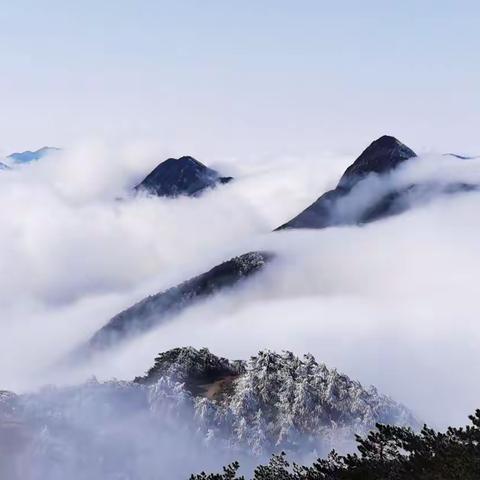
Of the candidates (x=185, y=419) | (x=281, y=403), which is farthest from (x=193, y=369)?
(x=281, y=403)

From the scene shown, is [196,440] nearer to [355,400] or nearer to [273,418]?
[273,418]

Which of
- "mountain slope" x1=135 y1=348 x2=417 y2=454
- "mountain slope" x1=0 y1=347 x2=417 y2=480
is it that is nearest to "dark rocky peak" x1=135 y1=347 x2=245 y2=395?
"mountain slope" x1=135 y1=348 x2=417 y2=454

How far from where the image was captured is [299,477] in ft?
205

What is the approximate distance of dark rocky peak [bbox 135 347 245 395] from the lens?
14938 centimetres

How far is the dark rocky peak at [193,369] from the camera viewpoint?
149m

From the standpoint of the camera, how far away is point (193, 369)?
152m

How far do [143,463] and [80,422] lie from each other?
16.4m

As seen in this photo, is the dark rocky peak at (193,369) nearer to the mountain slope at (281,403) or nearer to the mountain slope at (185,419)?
the mountain slope at (281,403)

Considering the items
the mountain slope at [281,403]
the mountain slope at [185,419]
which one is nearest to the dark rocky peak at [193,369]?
the mountain slope at [281,403]

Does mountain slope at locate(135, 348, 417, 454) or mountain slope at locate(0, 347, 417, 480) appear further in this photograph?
mountain slope at locate(135, 348, 417, 454)

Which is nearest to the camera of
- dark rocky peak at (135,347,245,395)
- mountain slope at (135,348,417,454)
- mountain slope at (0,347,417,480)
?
mountain slope at (0,347,417,480)

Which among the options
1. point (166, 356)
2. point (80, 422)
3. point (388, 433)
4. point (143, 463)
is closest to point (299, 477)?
point (388, 433)

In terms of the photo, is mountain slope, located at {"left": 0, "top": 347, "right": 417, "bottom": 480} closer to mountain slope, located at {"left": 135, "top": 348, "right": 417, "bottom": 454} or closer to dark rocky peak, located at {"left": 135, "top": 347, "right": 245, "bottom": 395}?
mountain slope, located at {"left": 135, "top": 348, "right": 417, "bottom": 454}

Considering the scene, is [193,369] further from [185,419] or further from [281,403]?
[281,403]
